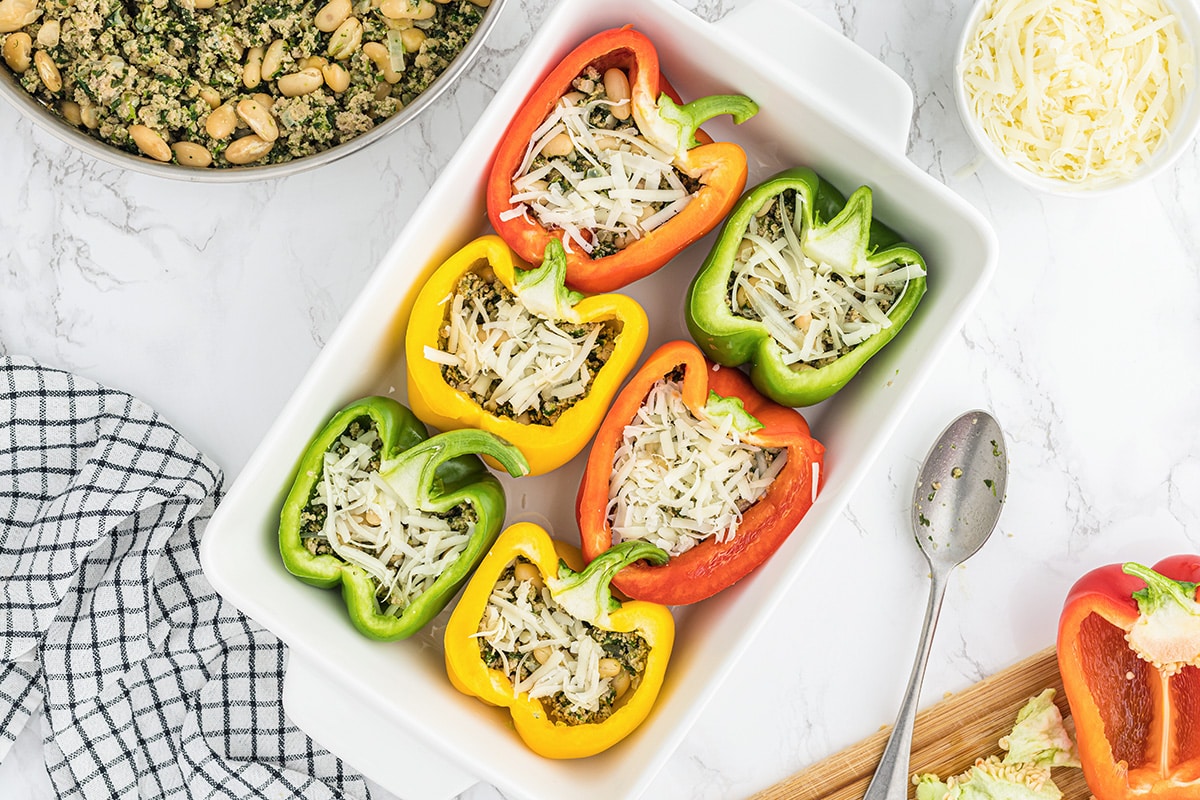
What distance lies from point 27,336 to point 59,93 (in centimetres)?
40

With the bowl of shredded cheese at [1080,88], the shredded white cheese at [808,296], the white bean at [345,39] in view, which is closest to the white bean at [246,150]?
the white bean at [345,39]

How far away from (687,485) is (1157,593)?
69cm

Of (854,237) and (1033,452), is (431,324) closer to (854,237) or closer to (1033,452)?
(854,237)

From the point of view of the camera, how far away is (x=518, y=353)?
1305mm

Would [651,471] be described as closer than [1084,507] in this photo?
Yes

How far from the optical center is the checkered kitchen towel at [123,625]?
4.99 feet

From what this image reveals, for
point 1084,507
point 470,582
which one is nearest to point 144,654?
point 470,582

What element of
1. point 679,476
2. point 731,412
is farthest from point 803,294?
point 679,476

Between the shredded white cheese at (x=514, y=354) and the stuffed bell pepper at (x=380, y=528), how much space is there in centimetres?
9

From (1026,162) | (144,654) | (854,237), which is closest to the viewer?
(854,237)

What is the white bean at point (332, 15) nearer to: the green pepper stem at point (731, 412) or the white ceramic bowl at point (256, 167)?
the white ceramic bowl at point (256, 167)

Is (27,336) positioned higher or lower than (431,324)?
lower

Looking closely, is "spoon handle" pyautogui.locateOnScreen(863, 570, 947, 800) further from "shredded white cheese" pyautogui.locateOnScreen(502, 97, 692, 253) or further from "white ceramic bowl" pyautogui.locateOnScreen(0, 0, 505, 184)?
"white ceramic bowl" pyautogui.locateOnScreen(0, 0, 505, 184)

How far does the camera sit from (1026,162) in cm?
146
